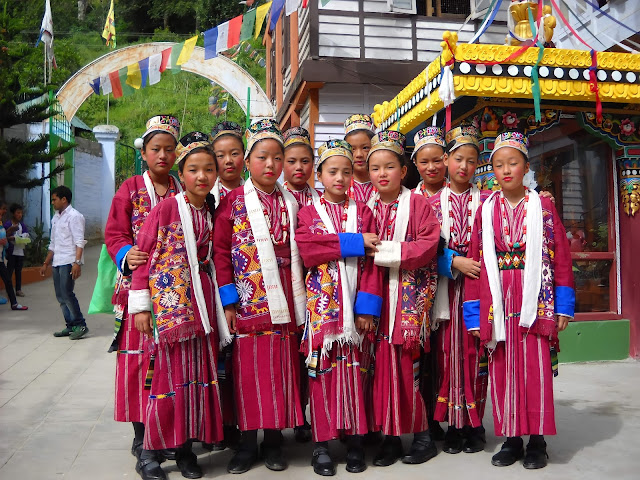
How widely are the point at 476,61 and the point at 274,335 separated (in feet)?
9.83

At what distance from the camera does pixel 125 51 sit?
1377 centimetres

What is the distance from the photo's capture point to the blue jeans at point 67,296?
729cm

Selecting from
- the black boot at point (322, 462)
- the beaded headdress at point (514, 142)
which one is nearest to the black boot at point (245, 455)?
the black boot at point (322, 462)

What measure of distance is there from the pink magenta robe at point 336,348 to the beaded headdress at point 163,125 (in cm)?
92

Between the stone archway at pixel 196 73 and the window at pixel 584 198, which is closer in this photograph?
the window at pixel 584 198

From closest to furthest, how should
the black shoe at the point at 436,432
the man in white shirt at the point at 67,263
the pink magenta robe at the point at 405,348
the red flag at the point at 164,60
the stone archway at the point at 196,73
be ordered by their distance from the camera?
the pink magenta robe at the point at 405,348
the black shoe at the point at 436,432
the man in white shirt at the point at 67,263
the red flag at the point at 164,60
the stone archway at the point at 196,73

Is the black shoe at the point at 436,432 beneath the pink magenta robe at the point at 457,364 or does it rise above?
beneath

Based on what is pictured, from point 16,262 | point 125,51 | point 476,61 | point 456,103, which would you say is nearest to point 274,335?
point 476,61

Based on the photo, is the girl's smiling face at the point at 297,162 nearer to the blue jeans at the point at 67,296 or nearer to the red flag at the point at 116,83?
the blue jeans at the point at 67,296

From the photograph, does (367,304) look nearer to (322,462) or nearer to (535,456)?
(322,462)

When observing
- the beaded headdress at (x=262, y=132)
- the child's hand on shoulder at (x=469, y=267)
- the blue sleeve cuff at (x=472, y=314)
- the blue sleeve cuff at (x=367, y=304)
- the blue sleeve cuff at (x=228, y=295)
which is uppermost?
the beaded headdress at (x=262, y=132)

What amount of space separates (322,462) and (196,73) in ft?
38.5

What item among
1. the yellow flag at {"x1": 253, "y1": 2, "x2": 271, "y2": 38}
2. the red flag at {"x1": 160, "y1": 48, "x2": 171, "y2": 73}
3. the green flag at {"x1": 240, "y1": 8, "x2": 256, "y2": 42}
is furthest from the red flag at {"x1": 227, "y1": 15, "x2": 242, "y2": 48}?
the red flag at {"x1": 160, "y1": 48, "x2": 171, "y2": 73}

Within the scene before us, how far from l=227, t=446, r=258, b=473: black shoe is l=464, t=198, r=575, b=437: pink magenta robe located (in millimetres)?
1326
